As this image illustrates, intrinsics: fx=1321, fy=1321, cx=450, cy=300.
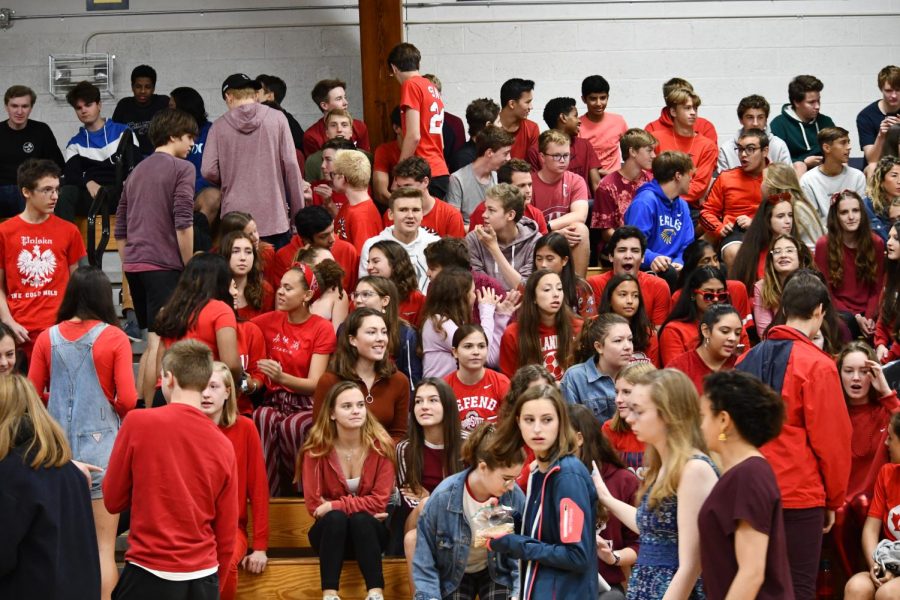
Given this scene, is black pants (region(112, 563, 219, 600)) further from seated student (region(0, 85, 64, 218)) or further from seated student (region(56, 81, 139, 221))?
seated student (region(0, 85, 64, 218))

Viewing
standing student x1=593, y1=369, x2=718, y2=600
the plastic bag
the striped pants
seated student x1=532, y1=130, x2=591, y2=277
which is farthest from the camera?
seated student x1=532, y1=130, x2=591, y2=277

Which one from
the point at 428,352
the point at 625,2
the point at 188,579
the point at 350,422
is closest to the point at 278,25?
the point at 625,2

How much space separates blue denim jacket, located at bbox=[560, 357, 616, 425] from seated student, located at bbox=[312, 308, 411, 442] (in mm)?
758

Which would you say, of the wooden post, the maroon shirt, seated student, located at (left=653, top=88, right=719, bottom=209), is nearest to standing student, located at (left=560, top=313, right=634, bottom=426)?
the maroon shirt

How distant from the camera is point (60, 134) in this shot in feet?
35.5

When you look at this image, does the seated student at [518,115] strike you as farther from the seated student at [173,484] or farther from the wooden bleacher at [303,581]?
the seated student at [173,484]

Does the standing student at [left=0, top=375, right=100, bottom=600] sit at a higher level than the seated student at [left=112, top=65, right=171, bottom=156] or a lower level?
lower

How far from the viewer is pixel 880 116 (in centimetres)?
970

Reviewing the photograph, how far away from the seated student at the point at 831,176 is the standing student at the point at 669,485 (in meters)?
4.81

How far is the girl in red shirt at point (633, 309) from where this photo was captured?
6566 millimetres

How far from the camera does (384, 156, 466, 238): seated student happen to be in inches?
305

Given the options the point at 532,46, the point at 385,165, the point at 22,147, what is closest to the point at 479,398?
the point at 385,165

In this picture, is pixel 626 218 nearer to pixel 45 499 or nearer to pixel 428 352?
pixel 428 352

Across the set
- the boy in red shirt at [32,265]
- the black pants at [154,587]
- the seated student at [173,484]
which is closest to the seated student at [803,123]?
the boy in red shirt at [32,265]
